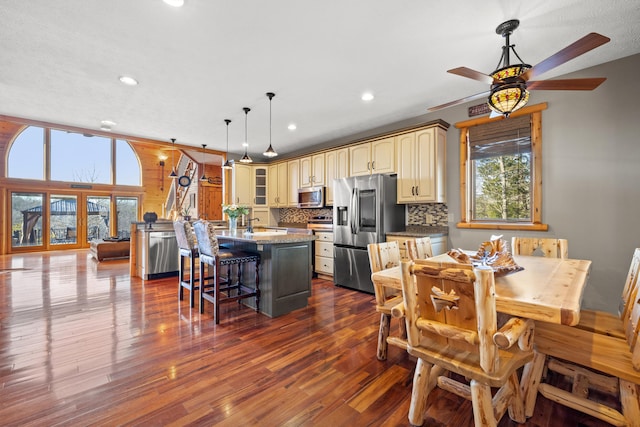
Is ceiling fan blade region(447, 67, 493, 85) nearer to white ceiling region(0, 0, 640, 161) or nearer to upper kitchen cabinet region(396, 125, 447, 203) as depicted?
white ceiling region(0, 0, 640, 161)

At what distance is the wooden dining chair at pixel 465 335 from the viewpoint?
120 centimetres

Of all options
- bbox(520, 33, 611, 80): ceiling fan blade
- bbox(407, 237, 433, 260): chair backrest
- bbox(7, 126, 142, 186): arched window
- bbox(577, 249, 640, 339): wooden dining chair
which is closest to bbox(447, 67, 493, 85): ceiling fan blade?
bbox(520, 33, 611, 80): ceiling fan blade

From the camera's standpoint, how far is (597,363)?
1362mm

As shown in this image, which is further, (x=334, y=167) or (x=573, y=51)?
(x=334, y=167)

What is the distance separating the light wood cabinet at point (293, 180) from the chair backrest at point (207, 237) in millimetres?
3023

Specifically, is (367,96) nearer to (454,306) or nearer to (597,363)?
(454,306)

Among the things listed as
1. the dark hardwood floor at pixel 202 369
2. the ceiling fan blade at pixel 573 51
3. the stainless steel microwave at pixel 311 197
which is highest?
the ceiling fan blade at pixel 573 51

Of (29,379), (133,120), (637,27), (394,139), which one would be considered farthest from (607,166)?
(133,120)

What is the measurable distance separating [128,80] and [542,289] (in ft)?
13.8

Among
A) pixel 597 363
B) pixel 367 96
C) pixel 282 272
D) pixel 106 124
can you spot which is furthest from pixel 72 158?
pixel 597 363

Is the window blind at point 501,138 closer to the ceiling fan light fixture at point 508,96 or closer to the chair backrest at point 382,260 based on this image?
the ceiling fan light fixture at point 508,96

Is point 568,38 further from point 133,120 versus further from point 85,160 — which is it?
point 85,160

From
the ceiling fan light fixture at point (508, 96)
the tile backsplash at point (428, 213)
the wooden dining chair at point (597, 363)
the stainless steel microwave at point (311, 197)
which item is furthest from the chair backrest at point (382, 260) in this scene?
the stainless steel microwave at point (311, 197)

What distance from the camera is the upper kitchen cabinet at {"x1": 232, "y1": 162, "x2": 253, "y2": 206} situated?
6453mm
